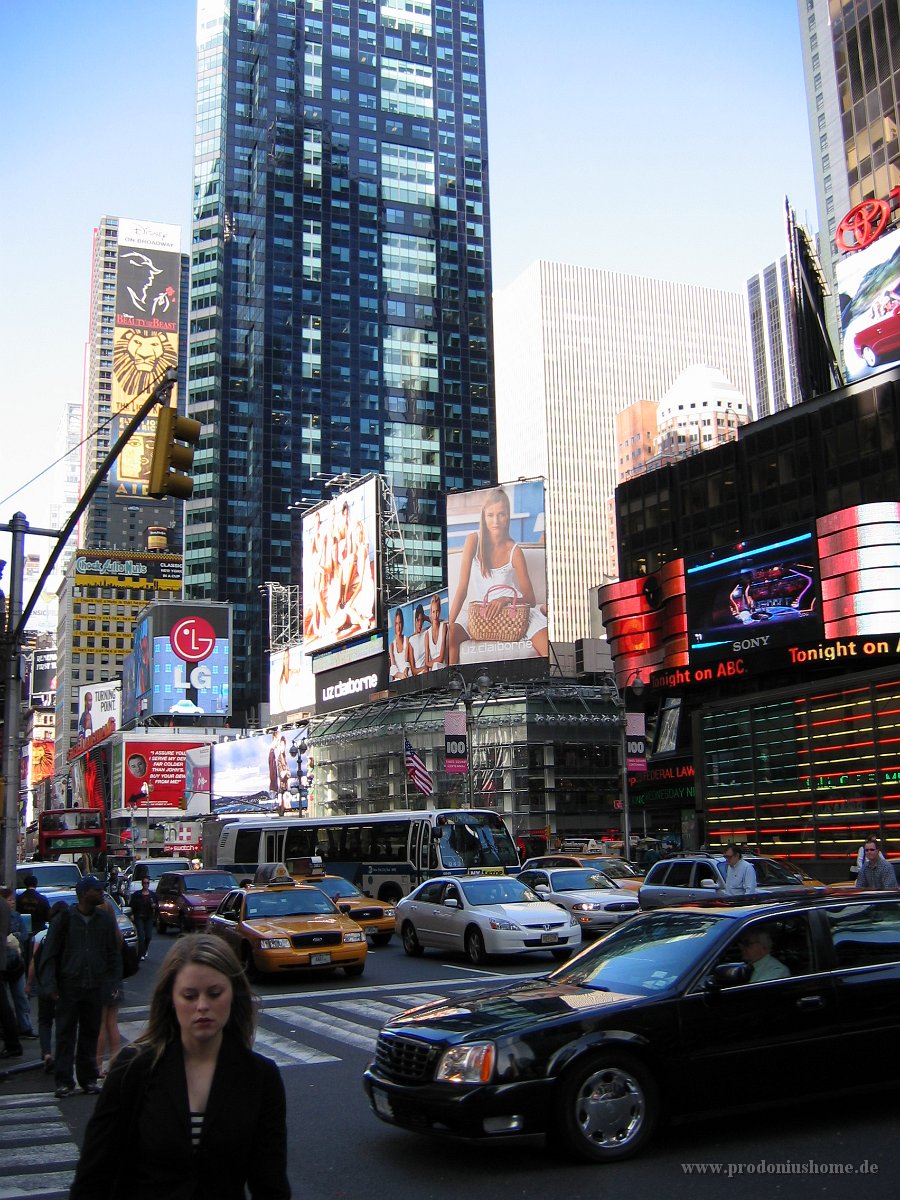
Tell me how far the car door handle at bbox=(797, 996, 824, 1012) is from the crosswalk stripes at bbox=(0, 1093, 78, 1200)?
4853 millimetres

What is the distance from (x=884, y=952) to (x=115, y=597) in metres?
192

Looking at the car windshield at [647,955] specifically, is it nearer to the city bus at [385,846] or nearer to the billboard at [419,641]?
the city bus at [385,846]

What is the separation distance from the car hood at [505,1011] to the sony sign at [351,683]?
7399 centimetres

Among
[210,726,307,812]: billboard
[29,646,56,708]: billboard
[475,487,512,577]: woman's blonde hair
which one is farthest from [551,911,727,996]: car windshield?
[210,726,307,812]: billboard

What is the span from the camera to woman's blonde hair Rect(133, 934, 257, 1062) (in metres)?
3.56

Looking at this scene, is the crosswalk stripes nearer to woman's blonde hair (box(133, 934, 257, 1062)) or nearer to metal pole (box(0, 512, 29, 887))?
woman's blonde hair (box(133, 934, 257, 1062))

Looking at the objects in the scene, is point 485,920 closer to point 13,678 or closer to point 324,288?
point 13,678

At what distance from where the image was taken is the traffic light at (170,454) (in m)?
11.1

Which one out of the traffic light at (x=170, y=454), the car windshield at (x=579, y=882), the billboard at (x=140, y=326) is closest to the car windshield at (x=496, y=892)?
the car windshield at (x=579, y=882)

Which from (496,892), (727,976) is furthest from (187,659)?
(727,976)

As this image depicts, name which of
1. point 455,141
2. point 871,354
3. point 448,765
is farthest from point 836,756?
point 455,141

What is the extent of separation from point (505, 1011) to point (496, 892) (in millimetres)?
12997

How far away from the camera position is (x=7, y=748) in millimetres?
17016

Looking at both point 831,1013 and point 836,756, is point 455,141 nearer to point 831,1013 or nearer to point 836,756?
point 836,756
